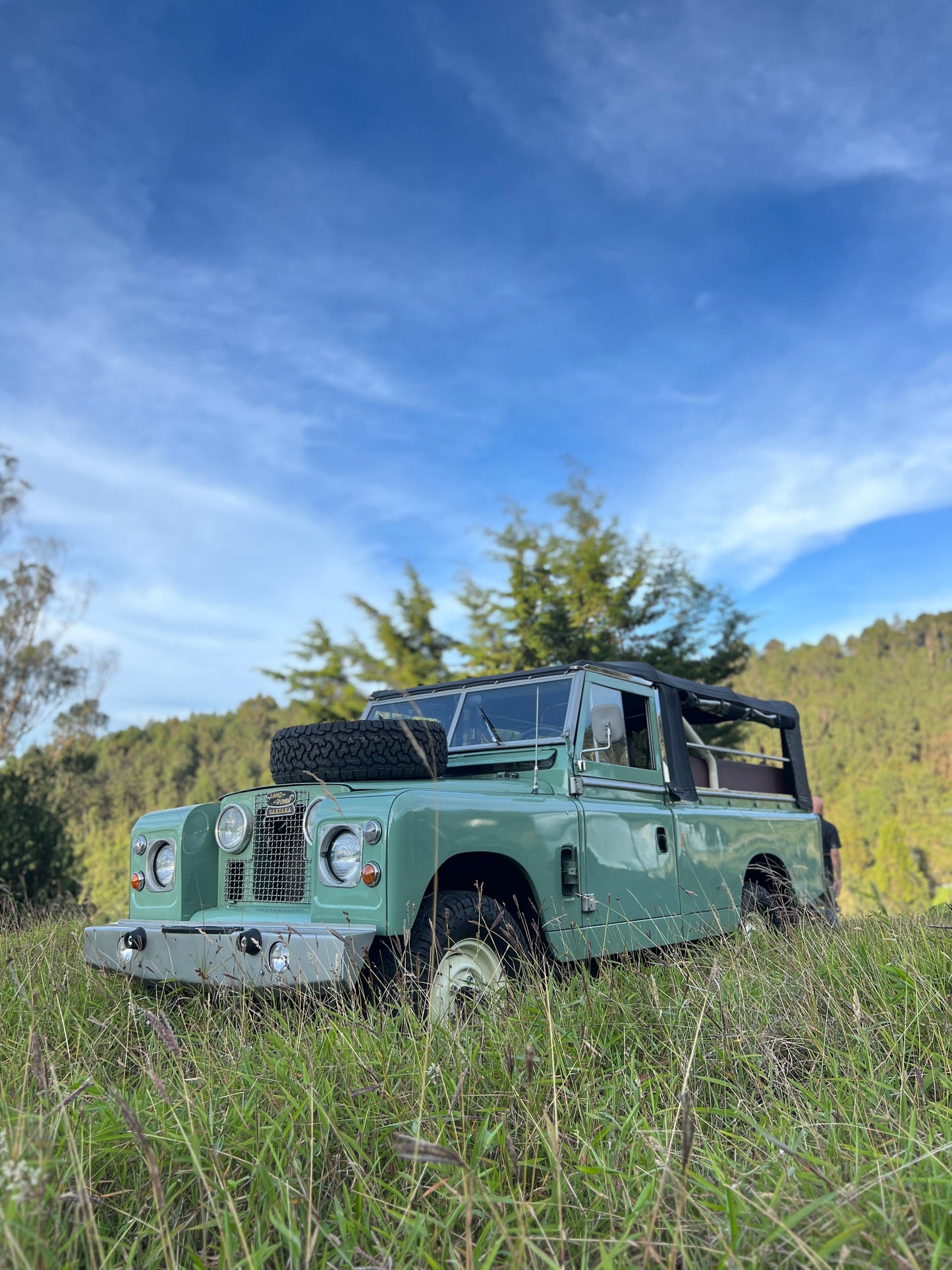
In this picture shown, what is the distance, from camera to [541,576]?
2572 centimetres

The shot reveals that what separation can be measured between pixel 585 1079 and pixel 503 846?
1.37 metres

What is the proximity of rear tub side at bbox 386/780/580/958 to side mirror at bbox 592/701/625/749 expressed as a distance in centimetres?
46

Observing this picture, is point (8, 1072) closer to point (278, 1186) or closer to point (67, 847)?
point (278, 1186)

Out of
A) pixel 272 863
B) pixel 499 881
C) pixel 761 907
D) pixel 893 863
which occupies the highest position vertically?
pixel 272 863

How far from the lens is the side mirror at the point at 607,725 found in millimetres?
4909

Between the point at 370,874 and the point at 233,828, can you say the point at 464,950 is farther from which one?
the point at 233,828

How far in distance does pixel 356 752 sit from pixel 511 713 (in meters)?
1.39

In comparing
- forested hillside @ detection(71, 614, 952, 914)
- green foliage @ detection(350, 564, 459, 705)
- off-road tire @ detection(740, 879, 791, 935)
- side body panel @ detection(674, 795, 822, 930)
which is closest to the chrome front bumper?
side body panel @ detection(674, 795, 822, 930)

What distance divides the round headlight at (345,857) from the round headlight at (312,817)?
13 centimetres

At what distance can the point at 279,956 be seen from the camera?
10.9ft

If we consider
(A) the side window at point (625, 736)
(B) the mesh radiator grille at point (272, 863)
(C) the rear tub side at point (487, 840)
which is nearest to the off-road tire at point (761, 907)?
(A) the side window at point (625, 736)

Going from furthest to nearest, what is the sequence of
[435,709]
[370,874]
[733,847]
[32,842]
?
[32,842] → [733,847] → [435,709] → [370,874]

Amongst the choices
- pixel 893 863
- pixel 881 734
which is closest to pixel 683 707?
pixel 893 863

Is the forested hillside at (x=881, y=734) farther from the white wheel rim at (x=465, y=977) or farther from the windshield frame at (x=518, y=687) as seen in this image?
the white wheel rim at (x=465, y=977)
